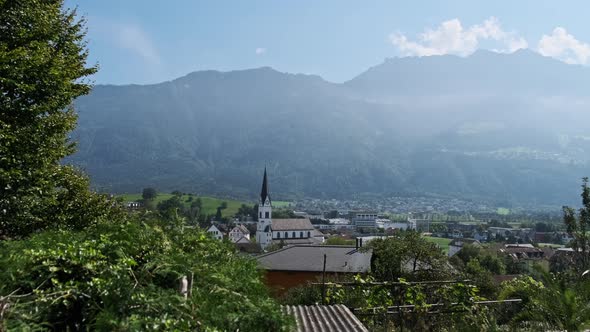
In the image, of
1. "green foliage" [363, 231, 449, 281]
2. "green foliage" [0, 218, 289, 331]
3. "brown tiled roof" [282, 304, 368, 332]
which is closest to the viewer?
"green foliage" [0, 218, 289, 331]

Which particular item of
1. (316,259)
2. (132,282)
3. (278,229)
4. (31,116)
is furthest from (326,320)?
(278,229)

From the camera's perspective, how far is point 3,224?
9539 millimetres

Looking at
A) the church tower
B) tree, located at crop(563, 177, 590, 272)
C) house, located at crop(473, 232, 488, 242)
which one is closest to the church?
the church tower

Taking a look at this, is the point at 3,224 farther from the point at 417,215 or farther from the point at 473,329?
the point at 417,215

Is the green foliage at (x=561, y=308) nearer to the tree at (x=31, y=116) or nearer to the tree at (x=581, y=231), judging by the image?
the tree at (x=581, y=231)

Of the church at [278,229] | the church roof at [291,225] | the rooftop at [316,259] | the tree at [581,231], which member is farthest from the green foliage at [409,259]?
the church roof at [291,225]

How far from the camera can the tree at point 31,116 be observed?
8758 millimetres

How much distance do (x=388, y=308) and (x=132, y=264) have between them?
28.8 feet

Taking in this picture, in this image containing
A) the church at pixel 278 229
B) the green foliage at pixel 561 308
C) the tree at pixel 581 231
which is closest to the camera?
the green foliage at pixel 561 308

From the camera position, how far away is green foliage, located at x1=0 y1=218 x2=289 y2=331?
7.93ft

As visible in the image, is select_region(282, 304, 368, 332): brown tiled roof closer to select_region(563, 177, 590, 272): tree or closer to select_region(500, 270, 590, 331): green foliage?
select_region(500, 270, 590, 331): green foliage

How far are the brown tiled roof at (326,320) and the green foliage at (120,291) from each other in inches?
96.5

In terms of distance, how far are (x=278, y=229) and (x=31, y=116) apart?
93.4 m

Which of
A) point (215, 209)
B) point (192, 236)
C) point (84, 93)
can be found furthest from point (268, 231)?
point (192, 236)
